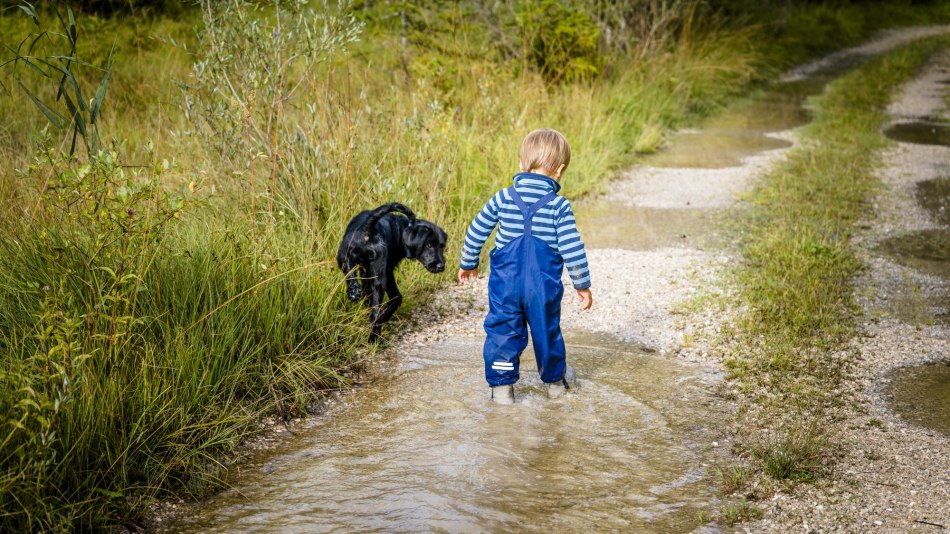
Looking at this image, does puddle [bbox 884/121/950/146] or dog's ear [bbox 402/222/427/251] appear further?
puddle [bbox 884/121/950/146]

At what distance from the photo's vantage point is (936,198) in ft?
27.3

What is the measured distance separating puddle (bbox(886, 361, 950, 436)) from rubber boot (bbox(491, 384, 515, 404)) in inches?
73.6

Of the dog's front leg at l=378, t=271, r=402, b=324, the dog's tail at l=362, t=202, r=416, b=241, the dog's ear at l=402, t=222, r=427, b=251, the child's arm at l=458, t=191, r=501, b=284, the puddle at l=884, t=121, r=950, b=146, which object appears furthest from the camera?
the puddle at l=884, t=121, r=950, b=146

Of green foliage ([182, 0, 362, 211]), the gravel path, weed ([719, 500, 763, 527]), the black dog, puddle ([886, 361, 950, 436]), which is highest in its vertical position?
green foliage ([182, 0, 362, 211])

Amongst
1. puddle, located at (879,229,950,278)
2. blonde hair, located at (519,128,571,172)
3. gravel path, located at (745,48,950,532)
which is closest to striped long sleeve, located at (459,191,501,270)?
blonde hair, located at (519,128,571,172)

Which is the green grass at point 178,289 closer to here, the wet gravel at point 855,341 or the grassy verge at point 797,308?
the grassy verge at point 797,308

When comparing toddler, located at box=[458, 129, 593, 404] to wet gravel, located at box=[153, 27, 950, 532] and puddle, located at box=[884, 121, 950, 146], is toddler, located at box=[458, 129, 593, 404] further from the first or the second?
puddle, located at box=[884, 121, 950, 146]

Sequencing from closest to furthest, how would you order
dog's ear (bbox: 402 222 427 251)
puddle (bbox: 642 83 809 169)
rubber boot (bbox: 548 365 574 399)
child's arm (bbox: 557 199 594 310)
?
child's arm (bbox: 557 199 594 310) → rubber boot (bbox: 548 365 574 399) → dog's ear (bbox: 402 222 427 251) → puddle (bbox: 642 83 809 169)

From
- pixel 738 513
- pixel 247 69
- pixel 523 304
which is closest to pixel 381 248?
pixel 523 304

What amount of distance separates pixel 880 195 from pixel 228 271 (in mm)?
6811

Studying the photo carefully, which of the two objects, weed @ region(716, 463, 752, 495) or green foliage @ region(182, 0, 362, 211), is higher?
green foliage @ region(182, 0, 362, 211)

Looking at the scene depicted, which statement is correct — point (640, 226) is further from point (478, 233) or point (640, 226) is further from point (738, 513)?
point (738, 513)

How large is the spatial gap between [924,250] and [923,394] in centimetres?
293

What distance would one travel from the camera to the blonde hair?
3926 millimetres
